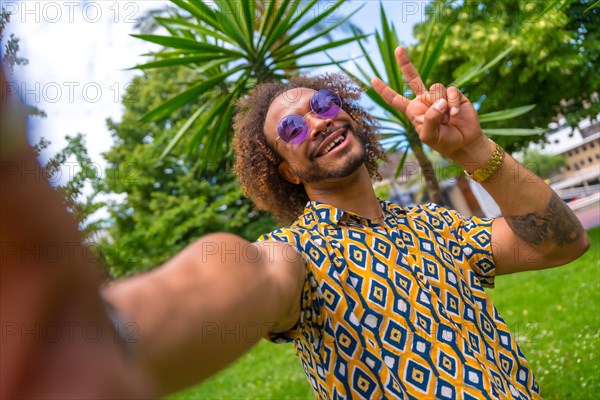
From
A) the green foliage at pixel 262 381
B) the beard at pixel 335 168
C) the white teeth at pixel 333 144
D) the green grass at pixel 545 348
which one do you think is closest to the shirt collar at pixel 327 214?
the beard at pixel 335 168

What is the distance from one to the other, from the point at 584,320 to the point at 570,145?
5360 centimetres

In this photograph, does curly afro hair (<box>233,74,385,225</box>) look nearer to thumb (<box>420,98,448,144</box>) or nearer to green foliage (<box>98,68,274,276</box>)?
thumb (<box>420,98,448,144</box>)

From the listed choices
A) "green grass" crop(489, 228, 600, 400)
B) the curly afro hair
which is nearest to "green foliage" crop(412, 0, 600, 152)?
"green grass" crop(489, 228, 600, 400)

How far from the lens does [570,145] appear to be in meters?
54.1

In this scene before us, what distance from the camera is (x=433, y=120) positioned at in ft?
6.38

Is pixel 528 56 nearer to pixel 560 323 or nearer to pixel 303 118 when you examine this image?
pixel 560 323

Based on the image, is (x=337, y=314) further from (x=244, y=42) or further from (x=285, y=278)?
(x=244, y=42)

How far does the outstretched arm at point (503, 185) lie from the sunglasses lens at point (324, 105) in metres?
0.21

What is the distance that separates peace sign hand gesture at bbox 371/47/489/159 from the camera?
6.44 feet

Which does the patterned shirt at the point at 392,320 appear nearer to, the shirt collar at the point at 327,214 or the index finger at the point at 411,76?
the shirt collar at the point at 327,214

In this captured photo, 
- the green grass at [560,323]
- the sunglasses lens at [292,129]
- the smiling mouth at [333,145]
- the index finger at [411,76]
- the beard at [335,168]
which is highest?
the index finger at [411,76]

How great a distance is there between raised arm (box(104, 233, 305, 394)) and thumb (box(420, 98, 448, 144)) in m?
0.93

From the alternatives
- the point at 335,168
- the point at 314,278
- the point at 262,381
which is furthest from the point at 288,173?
the point at 262,381

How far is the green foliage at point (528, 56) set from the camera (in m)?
10.4
